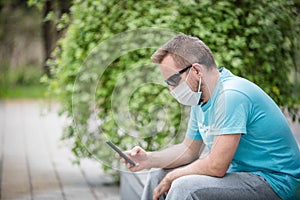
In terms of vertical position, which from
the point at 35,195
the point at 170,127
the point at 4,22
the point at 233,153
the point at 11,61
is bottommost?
the point at 11,61

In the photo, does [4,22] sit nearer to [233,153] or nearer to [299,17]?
[299,17]

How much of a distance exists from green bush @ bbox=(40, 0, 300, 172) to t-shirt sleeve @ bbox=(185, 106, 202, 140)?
0.87 metres

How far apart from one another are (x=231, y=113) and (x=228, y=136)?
105 mm

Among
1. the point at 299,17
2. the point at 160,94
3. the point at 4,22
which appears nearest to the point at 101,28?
the point at 160,94

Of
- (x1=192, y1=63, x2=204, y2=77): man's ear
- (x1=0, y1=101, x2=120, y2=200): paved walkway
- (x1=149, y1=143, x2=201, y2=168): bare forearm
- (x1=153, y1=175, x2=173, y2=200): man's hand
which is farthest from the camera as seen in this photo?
(x1=0, y1=101, x2=120, y2=200): paved walkway

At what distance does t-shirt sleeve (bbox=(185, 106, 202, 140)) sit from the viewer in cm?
343

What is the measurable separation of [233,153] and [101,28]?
110 inches

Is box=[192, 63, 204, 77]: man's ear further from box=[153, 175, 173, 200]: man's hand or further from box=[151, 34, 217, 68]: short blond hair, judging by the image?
box=[153, 175, 173, 200]: man's hand

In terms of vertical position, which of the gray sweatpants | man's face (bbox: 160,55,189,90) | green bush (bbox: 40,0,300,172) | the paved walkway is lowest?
the paved walkway

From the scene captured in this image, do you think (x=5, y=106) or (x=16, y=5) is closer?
(x=5, y=106)

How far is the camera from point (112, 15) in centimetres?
539

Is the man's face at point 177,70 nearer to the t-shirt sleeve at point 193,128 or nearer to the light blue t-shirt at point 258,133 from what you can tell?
the light blue t-shirt at point 258,133

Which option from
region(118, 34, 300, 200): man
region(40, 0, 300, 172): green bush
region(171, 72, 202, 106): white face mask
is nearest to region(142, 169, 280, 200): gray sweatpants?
region(118, 34, 300, 200): man

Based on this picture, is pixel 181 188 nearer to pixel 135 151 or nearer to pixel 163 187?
pixel 163 187
